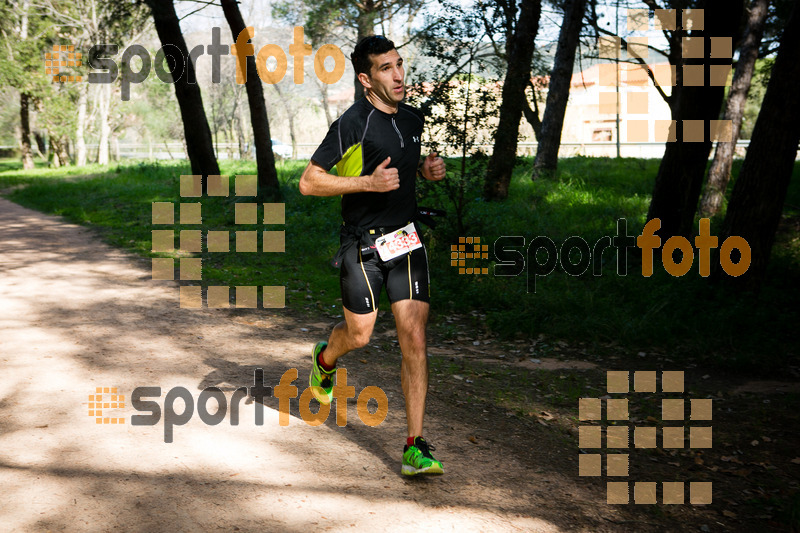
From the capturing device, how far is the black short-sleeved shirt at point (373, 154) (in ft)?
13.5

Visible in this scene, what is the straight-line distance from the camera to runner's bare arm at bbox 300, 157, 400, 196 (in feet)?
12.8

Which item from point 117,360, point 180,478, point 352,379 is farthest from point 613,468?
point 117,360

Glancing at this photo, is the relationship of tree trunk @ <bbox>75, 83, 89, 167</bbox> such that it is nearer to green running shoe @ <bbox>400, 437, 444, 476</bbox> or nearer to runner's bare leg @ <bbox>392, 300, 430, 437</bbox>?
runner's bare leg @ <bbox>392, 300, 430, 437</bbox>

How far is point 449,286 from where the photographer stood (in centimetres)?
948

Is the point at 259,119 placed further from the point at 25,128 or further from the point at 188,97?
the point at 25,128

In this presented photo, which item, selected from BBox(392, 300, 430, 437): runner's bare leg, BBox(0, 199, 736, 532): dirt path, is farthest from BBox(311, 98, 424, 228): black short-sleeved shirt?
BBox(0, 199, 736, 532): dirt path

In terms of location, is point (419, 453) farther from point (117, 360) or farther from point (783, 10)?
point (783, 10)

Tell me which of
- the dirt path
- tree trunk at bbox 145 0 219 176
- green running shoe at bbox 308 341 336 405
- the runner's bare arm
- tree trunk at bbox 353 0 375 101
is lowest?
the dirt path

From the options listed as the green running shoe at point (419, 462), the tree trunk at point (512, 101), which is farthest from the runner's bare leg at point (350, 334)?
the tree trunk at point (512, 101)

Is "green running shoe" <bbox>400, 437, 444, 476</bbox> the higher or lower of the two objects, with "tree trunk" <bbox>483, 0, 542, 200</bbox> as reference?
lower

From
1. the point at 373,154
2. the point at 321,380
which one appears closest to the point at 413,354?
the point at 321,380

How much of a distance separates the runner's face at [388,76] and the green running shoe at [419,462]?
2090mm

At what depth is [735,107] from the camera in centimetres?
1437

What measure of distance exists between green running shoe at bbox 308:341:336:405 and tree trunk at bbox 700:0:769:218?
1032 centimetres
